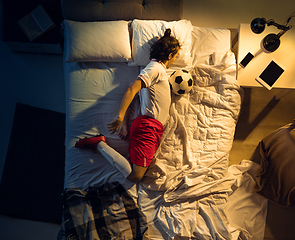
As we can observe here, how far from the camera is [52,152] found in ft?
6.95

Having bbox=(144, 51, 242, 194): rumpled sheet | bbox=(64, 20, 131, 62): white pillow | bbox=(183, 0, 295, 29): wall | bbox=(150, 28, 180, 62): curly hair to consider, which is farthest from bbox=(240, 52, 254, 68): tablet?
bbox=(64, 20, 131, 62): white pillow

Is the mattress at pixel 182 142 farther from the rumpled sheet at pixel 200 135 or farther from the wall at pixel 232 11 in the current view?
the wall at pixel 232 11

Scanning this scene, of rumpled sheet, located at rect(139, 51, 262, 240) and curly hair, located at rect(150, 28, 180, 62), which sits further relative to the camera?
curly hair, located at rect(150, 28, 180, 62)

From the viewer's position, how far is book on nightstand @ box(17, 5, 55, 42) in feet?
6.44

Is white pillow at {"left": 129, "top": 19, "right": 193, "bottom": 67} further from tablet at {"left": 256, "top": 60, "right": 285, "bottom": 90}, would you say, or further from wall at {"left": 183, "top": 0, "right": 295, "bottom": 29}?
tablet at {"left": 256, "top": 60, "right": 285, "bottom": 90}

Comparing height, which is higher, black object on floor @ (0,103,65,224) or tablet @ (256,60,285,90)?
tablet @ (256,60,285,90)

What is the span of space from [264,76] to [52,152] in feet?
7.25

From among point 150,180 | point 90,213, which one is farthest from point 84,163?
point 150,180

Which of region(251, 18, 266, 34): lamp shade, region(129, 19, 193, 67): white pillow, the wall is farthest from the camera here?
the wall

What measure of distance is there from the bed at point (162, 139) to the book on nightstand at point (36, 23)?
0.27 meters

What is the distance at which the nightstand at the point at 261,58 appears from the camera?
171cm

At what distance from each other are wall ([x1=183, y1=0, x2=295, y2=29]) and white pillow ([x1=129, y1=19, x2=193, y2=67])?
0.47m

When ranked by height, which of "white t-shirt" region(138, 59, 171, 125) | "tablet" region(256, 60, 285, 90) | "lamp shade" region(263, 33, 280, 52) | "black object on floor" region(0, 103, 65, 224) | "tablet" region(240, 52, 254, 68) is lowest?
"black object on floor" region(0, 103, 65, 224)

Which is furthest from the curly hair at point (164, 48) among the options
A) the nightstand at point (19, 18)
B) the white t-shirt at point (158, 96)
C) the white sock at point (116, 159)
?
the nightstand at point (19, 18)
